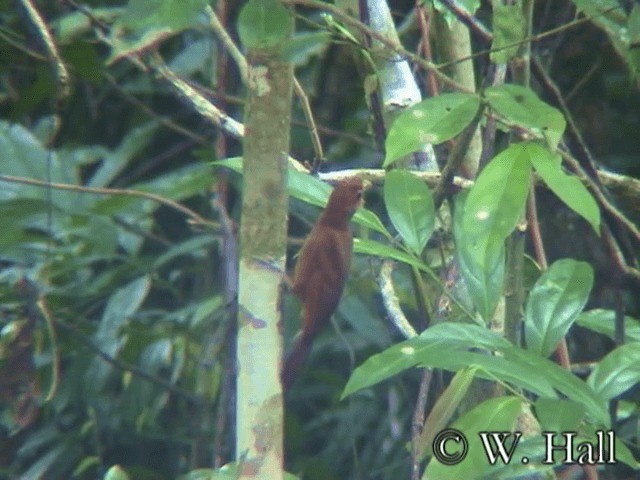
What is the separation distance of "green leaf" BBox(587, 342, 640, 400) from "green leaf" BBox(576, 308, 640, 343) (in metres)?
0.20

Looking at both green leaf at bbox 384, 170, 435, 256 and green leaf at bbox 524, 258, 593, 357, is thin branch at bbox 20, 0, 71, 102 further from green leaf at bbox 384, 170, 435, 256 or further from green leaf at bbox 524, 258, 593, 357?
green leaf at bbox 524, 258, 593, 357

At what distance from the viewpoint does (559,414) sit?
113 cm

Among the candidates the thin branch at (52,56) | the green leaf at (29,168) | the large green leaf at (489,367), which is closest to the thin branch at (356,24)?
the large green leaf at (489,367)

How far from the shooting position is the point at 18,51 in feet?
9.67

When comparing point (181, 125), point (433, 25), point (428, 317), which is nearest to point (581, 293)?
point (428, 317)

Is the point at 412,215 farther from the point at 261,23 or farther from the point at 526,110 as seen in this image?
the point at 261,23

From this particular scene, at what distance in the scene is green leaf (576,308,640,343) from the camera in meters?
1.51

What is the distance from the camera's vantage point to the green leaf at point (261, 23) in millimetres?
1062

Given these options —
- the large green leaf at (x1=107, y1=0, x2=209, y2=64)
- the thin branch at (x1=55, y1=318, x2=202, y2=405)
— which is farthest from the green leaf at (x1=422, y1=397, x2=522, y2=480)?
the thin branch at (x1=55, y1=318, x2=202, y2=405)

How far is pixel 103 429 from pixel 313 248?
1.42 m

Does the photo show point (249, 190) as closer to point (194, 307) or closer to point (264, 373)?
point (264, 373)

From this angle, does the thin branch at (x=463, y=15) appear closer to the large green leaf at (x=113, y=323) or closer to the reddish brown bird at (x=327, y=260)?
the reddish brown bird at (x=327, y=260)

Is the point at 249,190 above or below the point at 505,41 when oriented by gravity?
below

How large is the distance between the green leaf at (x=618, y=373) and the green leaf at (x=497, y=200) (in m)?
0.19
